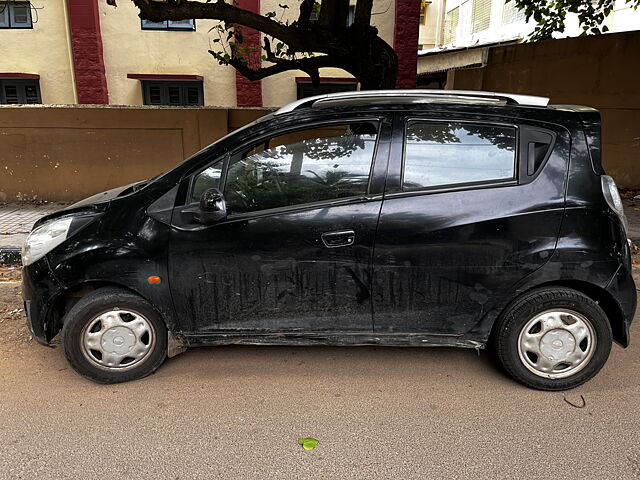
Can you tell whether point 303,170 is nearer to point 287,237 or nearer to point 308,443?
point 287,237

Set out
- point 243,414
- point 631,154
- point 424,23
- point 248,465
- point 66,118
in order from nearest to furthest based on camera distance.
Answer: point 248,465 → point 243,414 → point 66,118 → point 631,154 → point 424,23

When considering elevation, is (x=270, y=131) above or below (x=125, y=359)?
above

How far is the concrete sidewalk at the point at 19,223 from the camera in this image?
19.0 ft

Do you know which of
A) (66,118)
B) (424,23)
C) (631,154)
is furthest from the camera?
(424,23)

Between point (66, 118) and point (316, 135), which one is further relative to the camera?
point (66, 118)

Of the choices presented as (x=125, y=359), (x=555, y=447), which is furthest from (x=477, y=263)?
(x=125, y=359)

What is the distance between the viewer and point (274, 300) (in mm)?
3076

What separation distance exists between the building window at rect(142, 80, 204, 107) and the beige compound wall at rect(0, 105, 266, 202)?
5128 millimetres

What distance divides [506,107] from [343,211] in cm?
121

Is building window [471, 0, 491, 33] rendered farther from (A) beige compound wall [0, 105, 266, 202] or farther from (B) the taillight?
(B) the taillight

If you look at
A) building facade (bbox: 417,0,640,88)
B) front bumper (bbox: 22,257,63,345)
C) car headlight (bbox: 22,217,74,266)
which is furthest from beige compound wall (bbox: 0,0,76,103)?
front bumper (bbox: 22,257,63,345)

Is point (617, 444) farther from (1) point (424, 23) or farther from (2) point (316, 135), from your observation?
(1) point (424, 23)

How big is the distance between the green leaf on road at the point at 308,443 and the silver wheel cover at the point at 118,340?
1.17 meters

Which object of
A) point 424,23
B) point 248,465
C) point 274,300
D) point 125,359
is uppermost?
point 424,23
